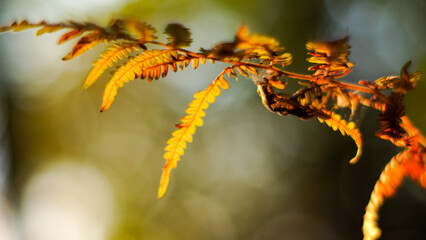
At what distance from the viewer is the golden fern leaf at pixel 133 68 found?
82cm

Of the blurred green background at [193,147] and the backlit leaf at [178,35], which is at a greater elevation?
the blurred green background at [193,147]

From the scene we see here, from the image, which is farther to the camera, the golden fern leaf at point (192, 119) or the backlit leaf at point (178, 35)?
the golden fern leaf at point (192, 119)

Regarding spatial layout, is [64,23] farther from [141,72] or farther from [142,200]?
[142,200]

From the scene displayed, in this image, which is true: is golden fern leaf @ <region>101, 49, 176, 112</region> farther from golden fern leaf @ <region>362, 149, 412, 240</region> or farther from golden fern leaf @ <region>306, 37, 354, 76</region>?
golden fern leaf @ <region>362, 149, 412, 240</region>

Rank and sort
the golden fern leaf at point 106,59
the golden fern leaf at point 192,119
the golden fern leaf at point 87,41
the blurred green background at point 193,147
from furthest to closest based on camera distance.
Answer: the blurred green background at point 193,147
the golden fern leaf at point 192,119
the golden fern leaf at point 106,59
the golden fern leaf at point 87,41

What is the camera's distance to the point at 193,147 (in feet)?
34.6

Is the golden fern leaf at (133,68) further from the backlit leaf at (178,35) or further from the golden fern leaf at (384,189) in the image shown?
the golden fern leaf at (384,189)

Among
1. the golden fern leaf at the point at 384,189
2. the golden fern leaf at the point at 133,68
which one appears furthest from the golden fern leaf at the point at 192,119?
the golden fern leaf at the point at 384,189

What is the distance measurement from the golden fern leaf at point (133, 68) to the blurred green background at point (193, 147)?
572cm

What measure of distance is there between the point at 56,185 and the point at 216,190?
647 cm

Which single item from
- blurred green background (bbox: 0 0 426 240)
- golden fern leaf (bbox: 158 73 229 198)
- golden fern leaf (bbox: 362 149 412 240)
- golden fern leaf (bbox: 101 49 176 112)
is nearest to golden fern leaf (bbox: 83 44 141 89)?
golden fern leaf (bbox: 101 49 176 112)

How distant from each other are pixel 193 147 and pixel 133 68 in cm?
977

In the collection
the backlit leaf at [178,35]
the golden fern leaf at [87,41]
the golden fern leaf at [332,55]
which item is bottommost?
the golden fern leaf at [87,41]

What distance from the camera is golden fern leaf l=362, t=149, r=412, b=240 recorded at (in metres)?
0.81
